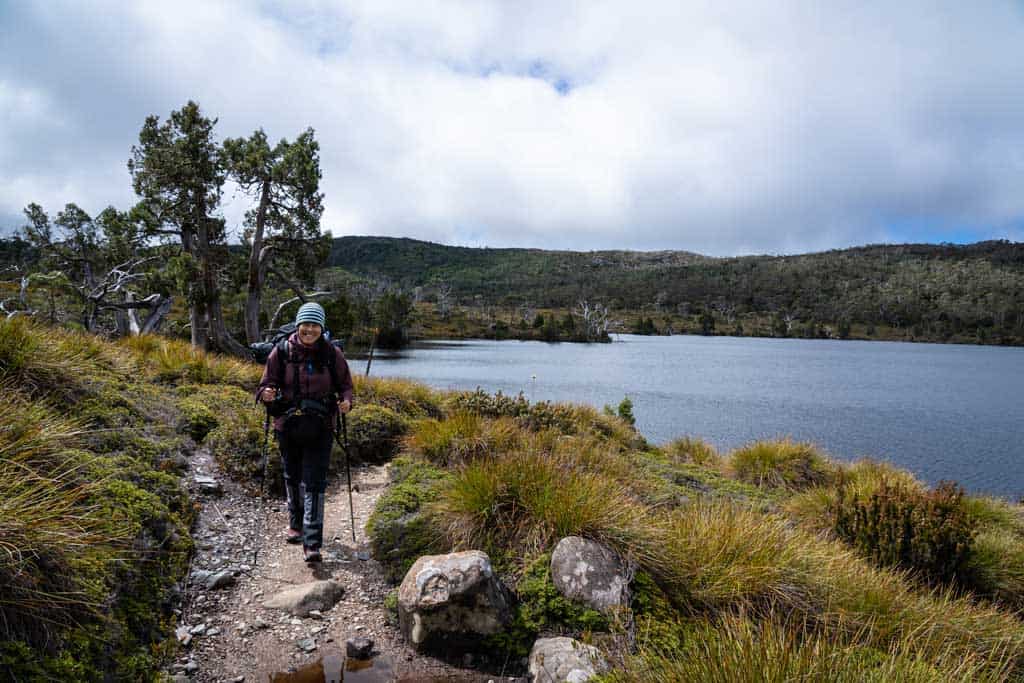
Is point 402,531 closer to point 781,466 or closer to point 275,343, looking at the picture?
point 275,343

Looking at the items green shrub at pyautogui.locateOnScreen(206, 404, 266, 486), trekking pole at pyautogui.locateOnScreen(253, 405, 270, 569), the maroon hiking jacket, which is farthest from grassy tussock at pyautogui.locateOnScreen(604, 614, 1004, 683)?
green shrub at pyautogui.locateOnScreen(206, 404, 266, 486)

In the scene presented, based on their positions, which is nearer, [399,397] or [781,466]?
[399,397]

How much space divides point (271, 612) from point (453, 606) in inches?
62.7

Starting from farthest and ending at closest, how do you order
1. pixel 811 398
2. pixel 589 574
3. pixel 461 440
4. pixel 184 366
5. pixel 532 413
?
pixel 811 398 → pixel 184 366 → pixel 532 413 → pixel 461 440 → pixel 589 574

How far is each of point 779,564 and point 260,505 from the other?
229 inches

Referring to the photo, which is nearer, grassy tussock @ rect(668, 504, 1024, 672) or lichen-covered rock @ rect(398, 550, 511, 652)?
lichen-covered rock @ rect(398, 550, 511, 652)

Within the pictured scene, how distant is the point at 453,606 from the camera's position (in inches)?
164

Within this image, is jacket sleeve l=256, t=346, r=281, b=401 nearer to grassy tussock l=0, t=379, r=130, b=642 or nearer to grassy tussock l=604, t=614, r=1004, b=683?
grassy tussock l=0, t=379, r=130, b=642

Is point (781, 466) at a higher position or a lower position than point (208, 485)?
lower

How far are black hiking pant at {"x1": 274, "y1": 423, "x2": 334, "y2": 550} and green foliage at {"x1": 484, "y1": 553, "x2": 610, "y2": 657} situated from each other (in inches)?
81.9

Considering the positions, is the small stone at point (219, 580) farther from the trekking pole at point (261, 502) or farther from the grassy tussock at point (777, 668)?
the grassy tussock at point (777, 668)

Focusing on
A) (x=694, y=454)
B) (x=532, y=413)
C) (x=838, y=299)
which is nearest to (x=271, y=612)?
(x=532, y=413)

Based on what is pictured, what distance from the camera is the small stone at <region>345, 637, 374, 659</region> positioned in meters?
4.02

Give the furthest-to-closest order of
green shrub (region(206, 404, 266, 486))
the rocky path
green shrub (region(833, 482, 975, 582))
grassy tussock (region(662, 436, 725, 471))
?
grassy tussock (region(662, 436, 725, 471))
green shrub (region(833, 482, 975, 582))
green shrub (region(206, 404, 266, 486))
the rocky path
